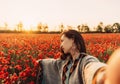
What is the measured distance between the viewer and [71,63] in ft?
13.1

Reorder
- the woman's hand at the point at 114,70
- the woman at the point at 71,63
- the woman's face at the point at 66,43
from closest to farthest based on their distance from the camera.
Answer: the woman's hand at the point at 114,70 → the woman at the point at 71,63 → the woman's face at the point at 66,43

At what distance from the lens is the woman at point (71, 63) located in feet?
10.9

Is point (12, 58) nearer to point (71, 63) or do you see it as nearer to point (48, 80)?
point (48, 80)

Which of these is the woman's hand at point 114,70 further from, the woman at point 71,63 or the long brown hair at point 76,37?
the long brown hair at point 76,37

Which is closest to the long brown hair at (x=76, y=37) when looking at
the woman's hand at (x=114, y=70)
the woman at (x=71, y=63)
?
the woman at (x=71, y=63)

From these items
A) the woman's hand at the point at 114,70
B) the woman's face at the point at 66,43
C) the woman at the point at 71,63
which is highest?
the woman's hand at the point at 114,70

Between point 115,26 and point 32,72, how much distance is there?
72.1m

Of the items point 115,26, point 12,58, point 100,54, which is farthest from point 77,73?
point 115,26

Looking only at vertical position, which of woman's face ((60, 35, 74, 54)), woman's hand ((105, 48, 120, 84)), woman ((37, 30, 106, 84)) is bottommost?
woman ((37, 30, 106, 84))

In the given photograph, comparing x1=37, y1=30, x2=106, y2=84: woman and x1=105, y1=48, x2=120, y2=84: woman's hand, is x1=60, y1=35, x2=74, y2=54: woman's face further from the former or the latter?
x1=105, y1=48, x2=120, y2=84: woman's hand

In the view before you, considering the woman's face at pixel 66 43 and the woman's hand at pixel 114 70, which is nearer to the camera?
the woman's hand at pixel 114 70

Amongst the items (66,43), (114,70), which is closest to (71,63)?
(66,43)

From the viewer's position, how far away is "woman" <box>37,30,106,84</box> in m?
3.33

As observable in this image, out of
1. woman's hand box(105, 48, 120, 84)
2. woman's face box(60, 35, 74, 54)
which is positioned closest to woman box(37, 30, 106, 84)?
woman's face box(60, 35, 74, 54)
